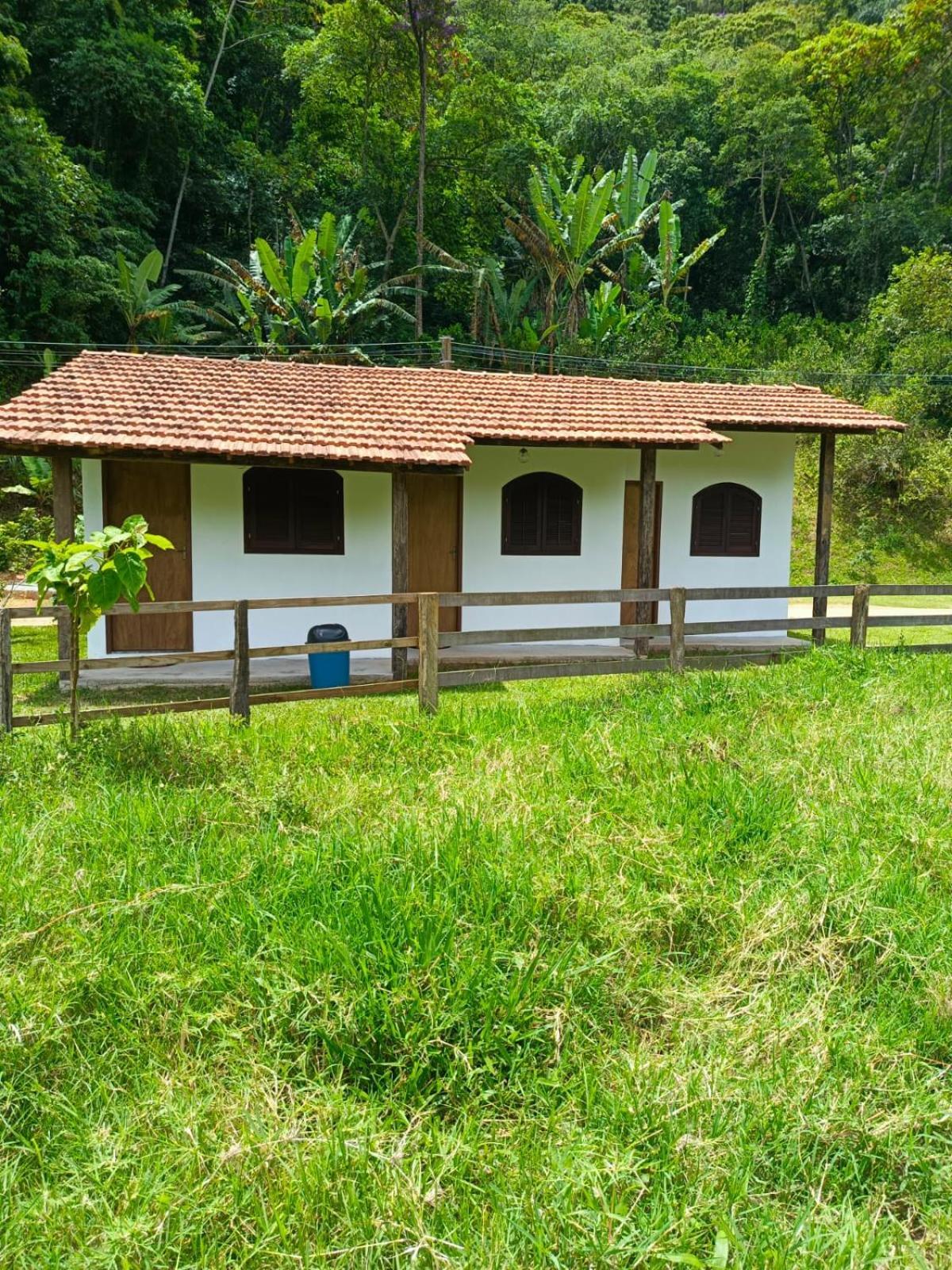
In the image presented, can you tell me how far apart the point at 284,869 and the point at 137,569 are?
2315mm

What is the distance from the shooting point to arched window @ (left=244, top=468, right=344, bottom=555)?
10.8 m

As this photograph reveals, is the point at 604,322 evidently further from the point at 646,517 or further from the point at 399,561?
the point at 399,561

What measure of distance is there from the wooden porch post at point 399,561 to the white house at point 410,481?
0.03m

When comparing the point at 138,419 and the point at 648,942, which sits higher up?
the point at 138,419

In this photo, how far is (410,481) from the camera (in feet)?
37.4

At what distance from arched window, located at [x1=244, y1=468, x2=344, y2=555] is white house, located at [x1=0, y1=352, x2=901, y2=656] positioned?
22 millimetres

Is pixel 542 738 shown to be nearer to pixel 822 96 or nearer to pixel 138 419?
pixel 138 419

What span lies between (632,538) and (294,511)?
4923 millimetres

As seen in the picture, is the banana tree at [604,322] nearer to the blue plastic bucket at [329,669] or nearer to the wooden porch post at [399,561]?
the wooden porch post at [399,561]

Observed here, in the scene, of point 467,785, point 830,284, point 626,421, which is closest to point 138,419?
point 626,421

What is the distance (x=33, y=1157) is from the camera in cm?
236

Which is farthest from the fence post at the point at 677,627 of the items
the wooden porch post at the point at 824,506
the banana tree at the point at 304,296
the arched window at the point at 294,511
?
the banana tree at the point at 304,296

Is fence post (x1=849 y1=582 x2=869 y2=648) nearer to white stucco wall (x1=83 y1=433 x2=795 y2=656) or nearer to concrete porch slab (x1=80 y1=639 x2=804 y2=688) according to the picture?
concrete porch slab (x1=80 y1=639 x2=804 y2=688)

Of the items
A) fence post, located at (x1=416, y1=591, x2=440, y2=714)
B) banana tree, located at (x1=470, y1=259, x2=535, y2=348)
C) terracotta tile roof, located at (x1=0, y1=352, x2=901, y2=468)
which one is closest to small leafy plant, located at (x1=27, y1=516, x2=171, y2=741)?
fence post, located at (x1=416, y1=591, x2=440, y2=714)
